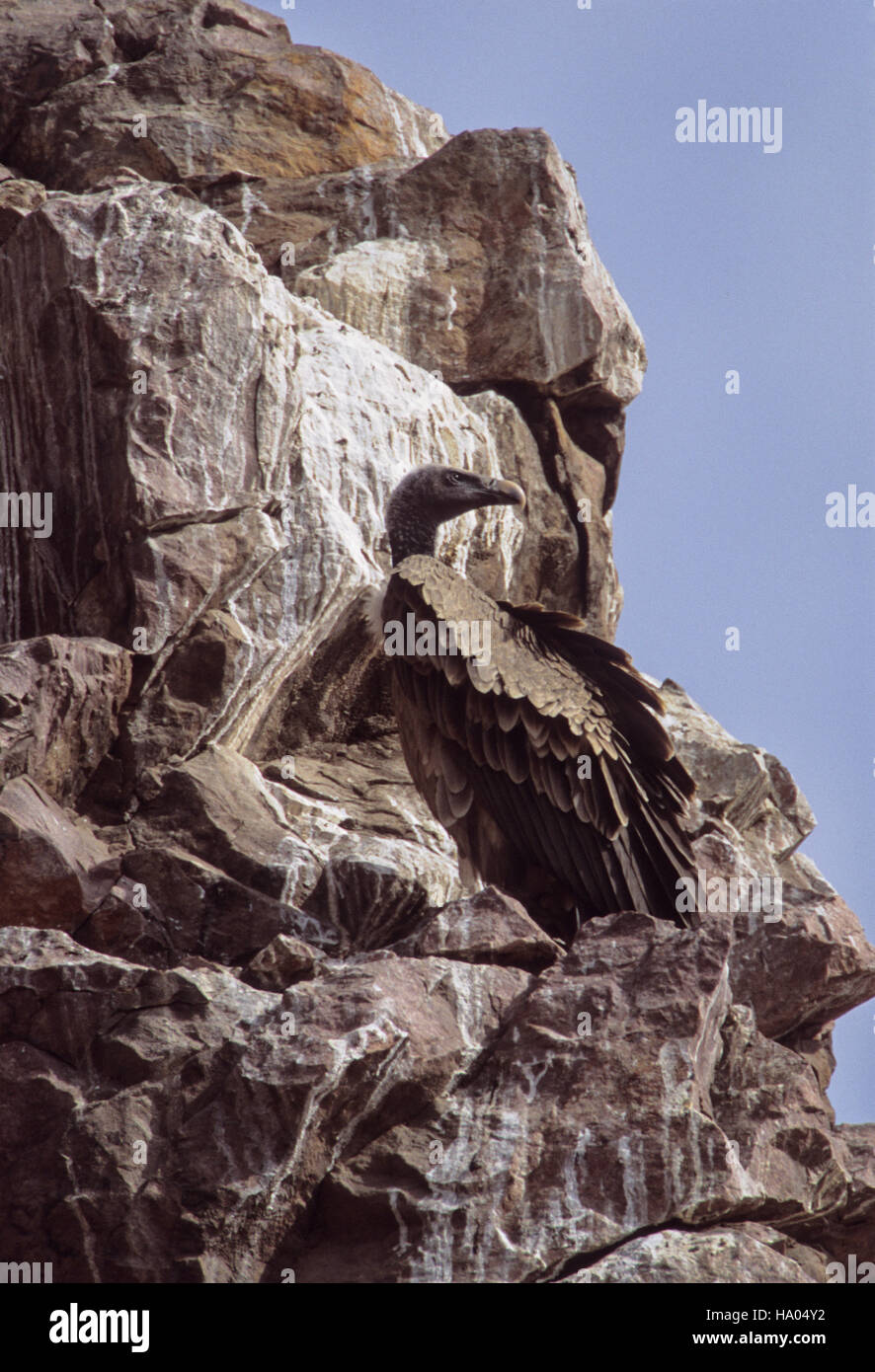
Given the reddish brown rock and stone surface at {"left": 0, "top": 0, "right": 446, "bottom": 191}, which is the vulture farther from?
stone surface at {"left": 0, "top": 0, "right": 446, "bottom": 191}

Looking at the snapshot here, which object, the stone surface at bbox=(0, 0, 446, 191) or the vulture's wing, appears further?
the stone surface at bbox=(0, 0, 446, 191)

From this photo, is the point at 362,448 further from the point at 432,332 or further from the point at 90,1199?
the point at 90,1199

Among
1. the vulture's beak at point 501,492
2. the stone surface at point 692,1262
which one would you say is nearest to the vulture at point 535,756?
the vulture's beak at point 501,492

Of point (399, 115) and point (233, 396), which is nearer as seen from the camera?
point (233, 396)

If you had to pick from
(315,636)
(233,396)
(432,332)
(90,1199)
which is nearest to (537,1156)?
(90,1199)

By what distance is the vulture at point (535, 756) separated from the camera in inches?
316

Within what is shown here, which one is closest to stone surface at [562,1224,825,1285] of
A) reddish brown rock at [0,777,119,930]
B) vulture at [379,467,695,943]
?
vulture at [379,467,695,943]

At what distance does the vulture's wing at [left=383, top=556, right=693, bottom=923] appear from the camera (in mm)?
8016

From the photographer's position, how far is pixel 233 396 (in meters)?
9.76

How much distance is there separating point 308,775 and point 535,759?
221 cm

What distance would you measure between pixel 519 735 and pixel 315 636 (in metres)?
2.28

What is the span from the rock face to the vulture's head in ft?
2.16

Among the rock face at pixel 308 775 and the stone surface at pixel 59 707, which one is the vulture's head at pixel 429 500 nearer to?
the rock face at pixel 308 775

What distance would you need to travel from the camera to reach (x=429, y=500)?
9.52 meters
